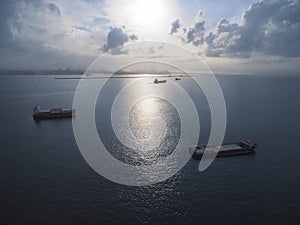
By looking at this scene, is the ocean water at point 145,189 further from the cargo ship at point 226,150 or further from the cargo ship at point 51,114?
the cargo ship at point 51,114

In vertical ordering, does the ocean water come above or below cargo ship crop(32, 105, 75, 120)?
below

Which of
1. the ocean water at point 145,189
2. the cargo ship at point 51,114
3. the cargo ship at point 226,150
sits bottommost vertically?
the ocean water at point 145,189

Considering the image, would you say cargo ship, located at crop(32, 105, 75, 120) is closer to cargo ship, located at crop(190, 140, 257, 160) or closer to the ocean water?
the ocean water

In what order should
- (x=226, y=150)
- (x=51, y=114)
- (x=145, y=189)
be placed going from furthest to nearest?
(x=51, y=114), (x=226, y=150), (x=145, y=189)

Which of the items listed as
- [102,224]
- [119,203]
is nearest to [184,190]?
[119,203]

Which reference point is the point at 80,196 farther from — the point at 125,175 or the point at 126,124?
the point at 126,124

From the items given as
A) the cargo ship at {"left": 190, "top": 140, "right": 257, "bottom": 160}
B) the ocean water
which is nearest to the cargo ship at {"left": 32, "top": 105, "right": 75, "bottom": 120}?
the ocean water

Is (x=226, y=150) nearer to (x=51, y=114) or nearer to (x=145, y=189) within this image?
(x=145, y=189)

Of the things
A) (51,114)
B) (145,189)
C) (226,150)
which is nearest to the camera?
(145,189)

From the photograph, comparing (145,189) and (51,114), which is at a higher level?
(51,114)

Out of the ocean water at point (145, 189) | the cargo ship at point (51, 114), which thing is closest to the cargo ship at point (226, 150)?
the ocean water at point (145, 189)

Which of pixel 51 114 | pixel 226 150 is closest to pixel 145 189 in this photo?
pixel 226 150
